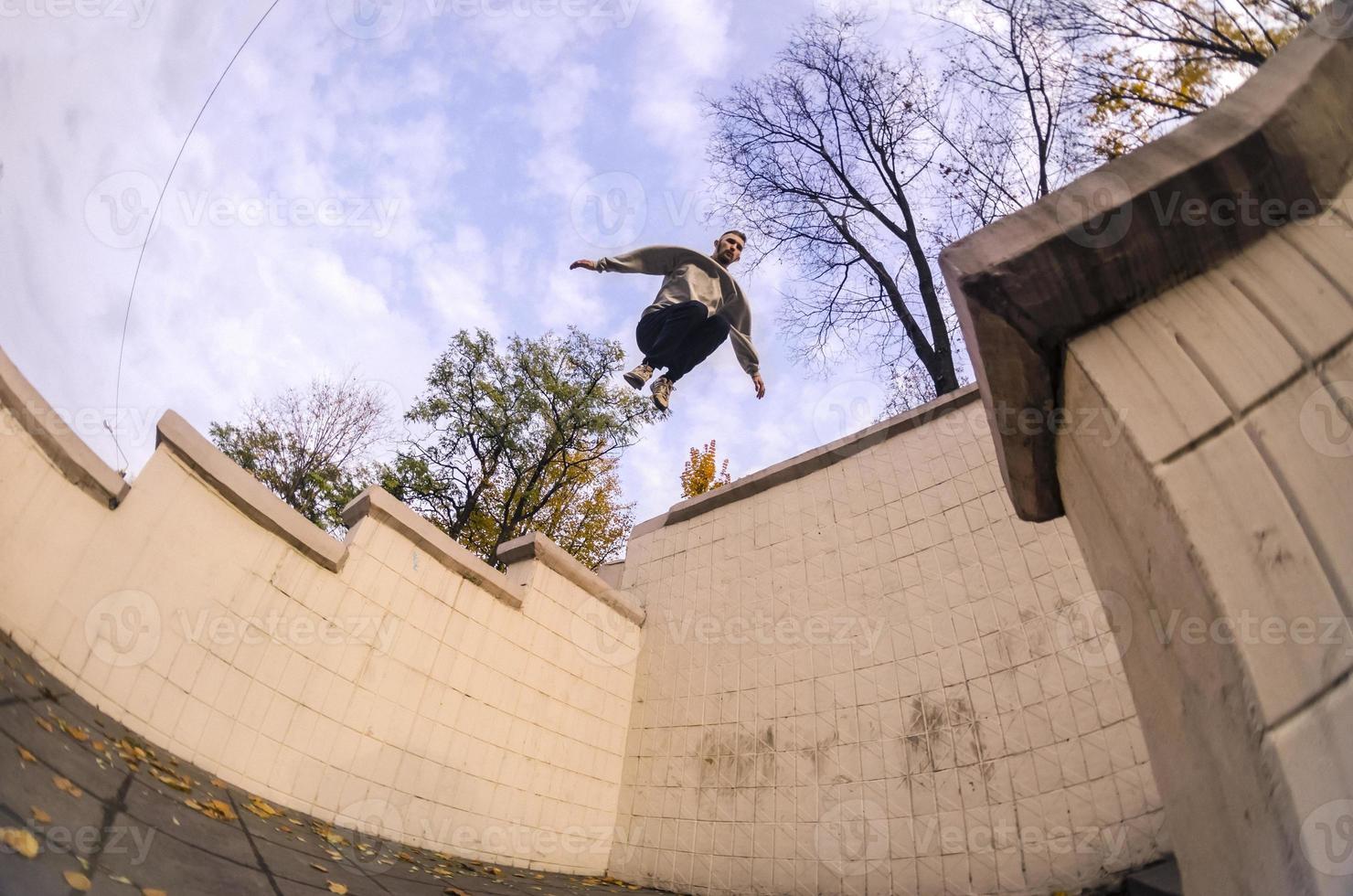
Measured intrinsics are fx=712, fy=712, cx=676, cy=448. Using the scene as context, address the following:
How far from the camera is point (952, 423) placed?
6125 mm

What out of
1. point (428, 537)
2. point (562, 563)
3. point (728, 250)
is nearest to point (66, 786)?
point (428, 537)

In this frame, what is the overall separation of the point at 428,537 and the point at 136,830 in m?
2.90

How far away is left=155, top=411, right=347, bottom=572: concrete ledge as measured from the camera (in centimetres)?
437

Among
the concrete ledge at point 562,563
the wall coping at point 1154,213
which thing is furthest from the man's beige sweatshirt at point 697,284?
the wall coping at point 1154,213

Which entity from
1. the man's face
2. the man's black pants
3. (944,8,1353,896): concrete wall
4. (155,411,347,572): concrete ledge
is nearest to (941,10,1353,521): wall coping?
(944,8,1353,896): concrete wall

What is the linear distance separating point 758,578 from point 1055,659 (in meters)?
2.62

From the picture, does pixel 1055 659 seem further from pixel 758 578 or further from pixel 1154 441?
pixel 1154 441

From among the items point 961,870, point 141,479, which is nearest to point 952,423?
point 961,870

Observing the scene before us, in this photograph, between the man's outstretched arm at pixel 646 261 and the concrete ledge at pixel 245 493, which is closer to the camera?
the concrete ledge at pixel 245 493

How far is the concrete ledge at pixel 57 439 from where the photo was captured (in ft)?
12.2

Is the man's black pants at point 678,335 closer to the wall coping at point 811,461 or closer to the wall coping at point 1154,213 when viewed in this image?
the wall coping at point 811,461

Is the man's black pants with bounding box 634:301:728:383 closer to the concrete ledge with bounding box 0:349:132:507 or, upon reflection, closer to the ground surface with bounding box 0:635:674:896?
the concrete ledge with bounding box 0:349:132:507

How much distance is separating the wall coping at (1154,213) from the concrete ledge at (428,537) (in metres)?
4.51

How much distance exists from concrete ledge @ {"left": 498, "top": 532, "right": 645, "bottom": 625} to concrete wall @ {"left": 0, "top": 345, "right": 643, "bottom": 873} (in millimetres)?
36
